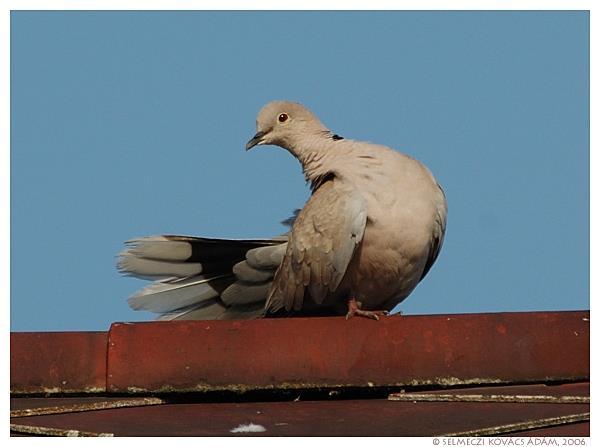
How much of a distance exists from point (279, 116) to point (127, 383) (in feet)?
9.07

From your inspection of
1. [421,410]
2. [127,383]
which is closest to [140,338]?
[127,383]

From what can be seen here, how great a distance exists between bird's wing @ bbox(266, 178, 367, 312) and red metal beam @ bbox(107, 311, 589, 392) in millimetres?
1164

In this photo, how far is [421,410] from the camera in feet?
17.9

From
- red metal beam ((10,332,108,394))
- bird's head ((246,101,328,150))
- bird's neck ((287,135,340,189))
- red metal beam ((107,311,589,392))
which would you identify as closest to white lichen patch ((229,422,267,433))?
red metal beam ((107,311,589,392))

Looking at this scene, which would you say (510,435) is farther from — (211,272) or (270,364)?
(211,272)

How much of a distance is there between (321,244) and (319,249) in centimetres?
4

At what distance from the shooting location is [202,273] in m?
8.02

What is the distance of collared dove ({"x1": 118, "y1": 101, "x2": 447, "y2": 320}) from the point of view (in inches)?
288

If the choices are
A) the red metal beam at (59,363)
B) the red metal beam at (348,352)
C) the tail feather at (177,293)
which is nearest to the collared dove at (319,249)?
the tail feather at (177,293)

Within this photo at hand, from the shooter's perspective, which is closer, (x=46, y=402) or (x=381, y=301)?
(x=46, y=402)

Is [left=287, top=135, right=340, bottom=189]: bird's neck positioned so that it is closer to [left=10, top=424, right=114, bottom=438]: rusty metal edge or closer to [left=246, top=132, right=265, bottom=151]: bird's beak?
[left=246, top=132, right=265, bottom=151]: bird's beak

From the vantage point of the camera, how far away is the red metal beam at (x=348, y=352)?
19.4 ft

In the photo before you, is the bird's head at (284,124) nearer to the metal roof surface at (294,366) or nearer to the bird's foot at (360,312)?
the bird's foot at (360,312)

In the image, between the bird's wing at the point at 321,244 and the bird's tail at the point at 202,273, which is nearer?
the bird's wing at the point at 321,244
